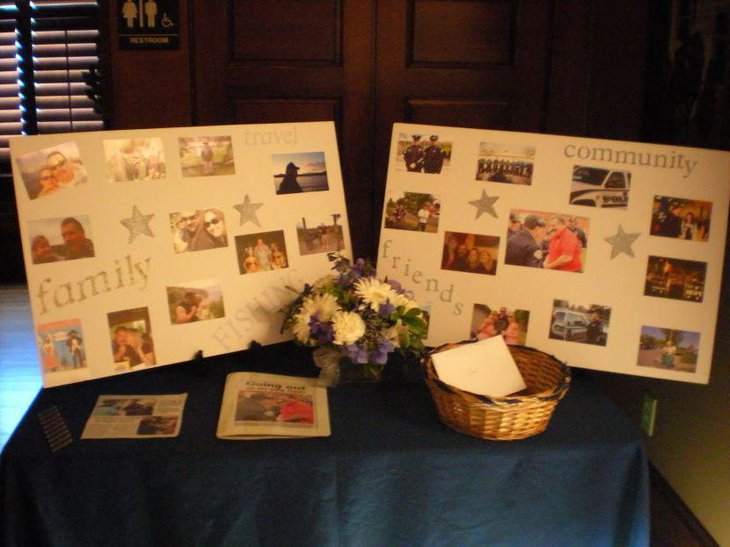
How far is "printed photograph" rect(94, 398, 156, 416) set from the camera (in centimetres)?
144

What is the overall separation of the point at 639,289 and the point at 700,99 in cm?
55

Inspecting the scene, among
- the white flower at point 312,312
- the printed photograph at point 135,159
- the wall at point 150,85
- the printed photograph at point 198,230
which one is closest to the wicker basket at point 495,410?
the white flower at point 312,312

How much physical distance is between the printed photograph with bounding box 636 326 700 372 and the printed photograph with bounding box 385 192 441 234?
0.56m

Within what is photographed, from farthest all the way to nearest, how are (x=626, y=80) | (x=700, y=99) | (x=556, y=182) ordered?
(x=626, y=80) < (x=700, y=99) < (x=556, y=182)

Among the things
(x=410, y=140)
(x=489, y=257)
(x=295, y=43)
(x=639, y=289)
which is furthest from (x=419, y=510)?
(x=295, y=43)

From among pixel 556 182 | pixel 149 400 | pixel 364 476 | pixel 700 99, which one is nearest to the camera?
pixel 364 476

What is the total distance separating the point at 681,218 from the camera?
5.13 feet

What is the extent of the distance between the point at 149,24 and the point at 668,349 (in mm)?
1655

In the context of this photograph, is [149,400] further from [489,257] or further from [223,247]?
[489,257]

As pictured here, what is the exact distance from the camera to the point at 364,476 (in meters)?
1.33

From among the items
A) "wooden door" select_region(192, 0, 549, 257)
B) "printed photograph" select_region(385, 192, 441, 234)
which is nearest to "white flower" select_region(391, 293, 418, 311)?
"printed photograph" select_region(385, 192, 441, 234)

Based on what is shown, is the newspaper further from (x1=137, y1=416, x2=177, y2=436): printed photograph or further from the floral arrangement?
the floral arrangement

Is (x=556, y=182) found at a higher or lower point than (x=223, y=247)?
higher

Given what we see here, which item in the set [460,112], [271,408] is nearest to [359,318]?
[271,408]
